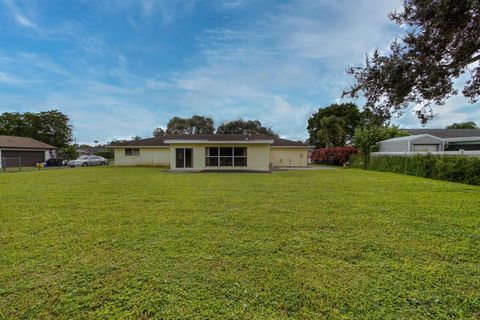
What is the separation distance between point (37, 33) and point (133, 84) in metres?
7.36

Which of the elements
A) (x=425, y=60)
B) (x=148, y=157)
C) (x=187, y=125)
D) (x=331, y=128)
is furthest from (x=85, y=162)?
(x=331, y=128)

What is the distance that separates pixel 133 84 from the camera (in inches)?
763

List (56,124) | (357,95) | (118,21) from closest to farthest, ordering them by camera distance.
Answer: (357,95) → (118,21) → (56,124)

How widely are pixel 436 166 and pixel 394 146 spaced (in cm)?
846

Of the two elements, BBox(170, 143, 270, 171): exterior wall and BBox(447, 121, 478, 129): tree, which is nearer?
BBox(170, 143, 270, 171): exterior wall

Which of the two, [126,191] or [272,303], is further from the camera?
[126,191]

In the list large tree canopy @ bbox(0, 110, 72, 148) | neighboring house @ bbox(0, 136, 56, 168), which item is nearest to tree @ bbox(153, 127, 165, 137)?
large tree canopy @ bbox(0, 110, 72, 148)

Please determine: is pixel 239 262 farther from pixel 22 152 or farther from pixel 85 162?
pixel 22 152

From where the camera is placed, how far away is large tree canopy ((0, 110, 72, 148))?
36.5m

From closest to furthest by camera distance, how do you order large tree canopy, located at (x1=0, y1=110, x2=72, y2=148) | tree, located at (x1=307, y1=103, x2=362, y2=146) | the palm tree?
1. the palm tree
2. large tree canopy, located at (x1=0, y1=110, x2=72, y2=148)
3. tree, located at (x1=307, y1=103, x2=362, y2=146)

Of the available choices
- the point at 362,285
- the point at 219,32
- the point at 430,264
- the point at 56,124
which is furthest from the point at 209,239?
the point at 56,124

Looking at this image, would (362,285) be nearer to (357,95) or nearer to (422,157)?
(357,95)

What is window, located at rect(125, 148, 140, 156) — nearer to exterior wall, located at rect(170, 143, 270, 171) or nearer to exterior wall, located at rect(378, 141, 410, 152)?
exterior wall, located at rect(170, 143, 270, 171)

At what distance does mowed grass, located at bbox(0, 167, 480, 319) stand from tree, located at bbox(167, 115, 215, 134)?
3817 centimetres
